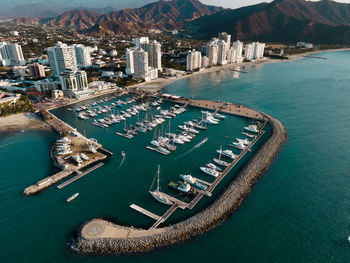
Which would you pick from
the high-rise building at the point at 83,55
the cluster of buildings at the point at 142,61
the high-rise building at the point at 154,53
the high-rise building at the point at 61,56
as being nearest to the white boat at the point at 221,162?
the cluster of buildings at the point at 142,61

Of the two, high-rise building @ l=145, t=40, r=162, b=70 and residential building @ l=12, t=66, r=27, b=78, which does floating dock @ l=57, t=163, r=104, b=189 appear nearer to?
residential building @ l=12, t=66, r=27, b=78

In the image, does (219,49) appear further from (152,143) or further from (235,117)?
(152,143)

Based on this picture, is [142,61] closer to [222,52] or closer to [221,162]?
[222,52]

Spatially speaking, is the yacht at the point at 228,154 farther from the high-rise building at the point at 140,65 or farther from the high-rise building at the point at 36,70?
the high-rise building at the point at 36,70

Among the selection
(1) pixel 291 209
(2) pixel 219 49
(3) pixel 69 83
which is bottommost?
(1) pixel 291 209

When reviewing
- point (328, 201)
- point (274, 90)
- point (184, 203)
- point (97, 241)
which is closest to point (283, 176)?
point (328, 201)

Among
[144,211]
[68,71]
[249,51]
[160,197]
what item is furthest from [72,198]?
[249,51]

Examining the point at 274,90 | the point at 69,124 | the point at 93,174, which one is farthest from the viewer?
the point at 274,90
